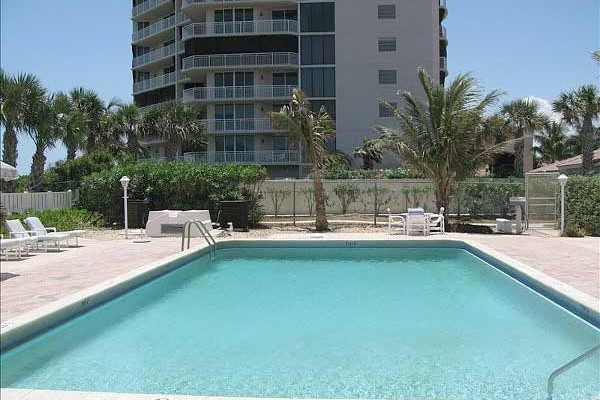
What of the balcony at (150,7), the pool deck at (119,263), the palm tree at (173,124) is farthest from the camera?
the balcony at (150,7)

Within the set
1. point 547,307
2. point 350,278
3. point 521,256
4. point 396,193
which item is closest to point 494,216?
point 396,193

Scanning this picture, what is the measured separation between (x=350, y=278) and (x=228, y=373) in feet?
20.8

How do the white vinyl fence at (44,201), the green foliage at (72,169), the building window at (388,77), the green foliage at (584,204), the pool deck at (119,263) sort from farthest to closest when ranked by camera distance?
the building window at (388,77)
the green foliage at (72,169)
the white vinyl fence at (44,201)
the green foliage at (584,204)
the pool deck at (119,263)

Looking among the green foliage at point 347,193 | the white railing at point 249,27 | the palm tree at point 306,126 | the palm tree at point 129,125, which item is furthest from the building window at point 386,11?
the palm tree at point 306,126

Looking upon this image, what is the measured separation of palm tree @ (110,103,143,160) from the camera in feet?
128

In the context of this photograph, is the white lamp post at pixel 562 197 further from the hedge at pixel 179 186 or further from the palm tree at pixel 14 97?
the palm tree at pixel 14 97

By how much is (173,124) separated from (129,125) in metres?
2.90

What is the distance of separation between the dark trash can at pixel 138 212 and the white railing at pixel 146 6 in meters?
33.0

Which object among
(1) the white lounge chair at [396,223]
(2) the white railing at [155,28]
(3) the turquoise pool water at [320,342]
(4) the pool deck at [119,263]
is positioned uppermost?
(2) the white railing at [155,28]

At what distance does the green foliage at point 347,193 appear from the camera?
86.9 ft

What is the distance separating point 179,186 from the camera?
21094mm

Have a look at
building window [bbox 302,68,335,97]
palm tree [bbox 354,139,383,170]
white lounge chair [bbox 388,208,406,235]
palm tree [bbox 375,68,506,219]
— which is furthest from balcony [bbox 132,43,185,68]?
white lounge chair [bbox 388,208,406,235]

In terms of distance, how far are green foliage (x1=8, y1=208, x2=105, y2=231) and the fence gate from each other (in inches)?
594

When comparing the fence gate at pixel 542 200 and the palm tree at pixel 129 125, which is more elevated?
the palm tree at pixel 129 125
